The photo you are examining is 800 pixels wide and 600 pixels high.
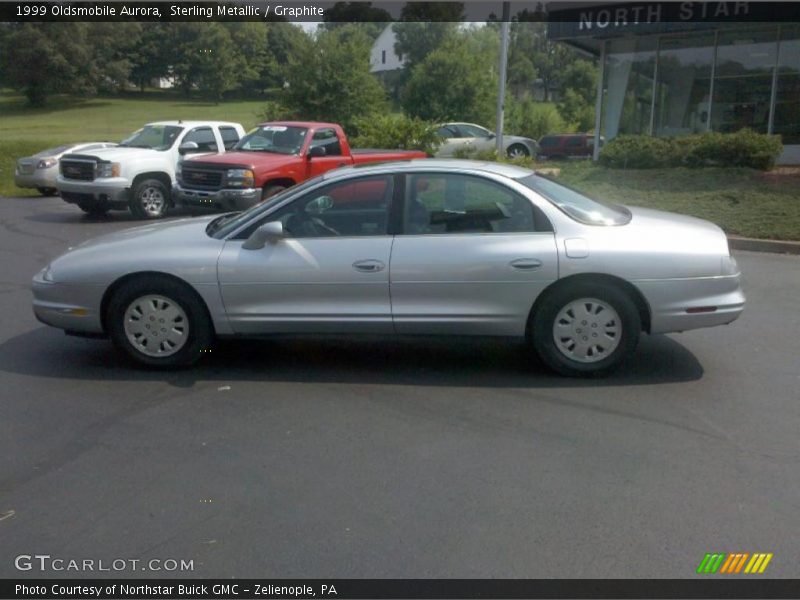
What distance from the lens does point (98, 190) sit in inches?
640

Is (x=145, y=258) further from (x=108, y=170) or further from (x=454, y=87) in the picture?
(x=454, y=87)

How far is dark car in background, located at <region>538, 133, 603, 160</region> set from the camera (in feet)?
107

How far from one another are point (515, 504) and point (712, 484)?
1082mm

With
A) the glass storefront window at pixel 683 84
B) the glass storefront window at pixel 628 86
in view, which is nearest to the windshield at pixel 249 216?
the glass storefront window at pixel 683 84

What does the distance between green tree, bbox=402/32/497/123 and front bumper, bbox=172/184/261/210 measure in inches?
900

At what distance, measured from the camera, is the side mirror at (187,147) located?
17.0m

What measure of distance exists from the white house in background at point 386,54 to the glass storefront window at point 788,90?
45255mm

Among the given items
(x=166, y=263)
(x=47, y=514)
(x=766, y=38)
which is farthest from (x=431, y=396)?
(x=766, y=38)

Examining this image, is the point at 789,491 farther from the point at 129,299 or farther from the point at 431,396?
the point at 129,299

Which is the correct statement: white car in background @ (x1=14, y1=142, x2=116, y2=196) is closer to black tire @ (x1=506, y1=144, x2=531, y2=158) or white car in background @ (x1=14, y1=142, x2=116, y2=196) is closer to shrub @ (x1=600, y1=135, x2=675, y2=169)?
shrub @ (x1=600, y1=135, x2=675, y2=169)

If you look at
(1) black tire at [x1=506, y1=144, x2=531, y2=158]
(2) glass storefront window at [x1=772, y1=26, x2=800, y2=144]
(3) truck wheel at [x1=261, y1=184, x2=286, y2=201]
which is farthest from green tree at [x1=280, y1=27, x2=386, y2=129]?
(3) truck wheel at [x1=261, y1=184, x2=286, y2=201]

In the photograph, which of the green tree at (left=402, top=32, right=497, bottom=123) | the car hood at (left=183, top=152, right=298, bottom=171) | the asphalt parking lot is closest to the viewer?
the asphalt parking lot

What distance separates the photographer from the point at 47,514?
176 inches

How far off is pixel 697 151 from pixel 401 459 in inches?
572
